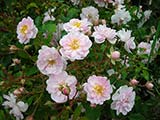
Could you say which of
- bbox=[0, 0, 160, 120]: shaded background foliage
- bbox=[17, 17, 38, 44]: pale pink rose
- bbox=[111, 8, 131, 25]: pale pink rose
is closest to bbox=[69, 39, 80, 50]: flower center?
bbox=[0, 0, 160, 120]: shaded background foliage

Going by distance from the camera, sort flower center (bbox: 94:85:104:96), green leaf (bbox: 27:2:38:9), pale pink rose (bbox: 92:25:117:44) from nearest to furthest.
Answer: flower center (bbox: 94:85:104:96) → pale pink rose (bbox: 92:25:117:44) → green leaf (bbox: 27:2:38:9)

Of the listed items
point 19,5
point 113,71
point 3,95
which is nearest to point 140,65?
point 113,71

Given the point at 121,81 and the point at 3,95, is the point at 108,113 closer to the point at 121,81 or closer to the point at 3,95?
the point at 121,81

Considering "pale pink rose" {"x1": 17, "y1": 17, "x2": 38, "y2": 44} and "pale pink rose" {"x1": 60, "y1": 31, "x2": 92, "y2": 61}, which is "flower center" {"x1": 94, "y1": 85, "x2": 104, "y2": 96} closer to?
"pale pink rose" {"x1": 60, "y1": 31, "x2": 92, "y2": 61}

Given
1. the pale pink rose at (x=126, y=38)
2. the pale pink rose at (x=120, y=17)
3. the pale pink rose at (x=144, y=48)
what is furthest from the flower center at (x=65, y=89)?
the pale pink rose at (x=120, y=17)

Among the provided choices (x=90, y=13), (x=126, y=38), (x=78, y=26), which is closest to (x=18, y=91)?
(x=78, y=26)

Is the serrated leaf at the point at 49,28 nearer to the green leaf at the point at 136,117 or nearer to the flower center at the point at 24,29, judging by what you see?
the flower center at the point at 24,29

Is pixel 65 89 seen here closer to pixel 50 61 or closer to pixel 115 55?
pixel 50 61
